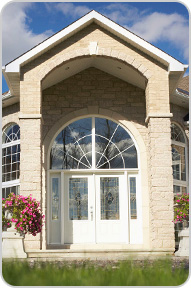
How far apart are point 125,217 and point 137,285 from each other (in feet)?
30.9

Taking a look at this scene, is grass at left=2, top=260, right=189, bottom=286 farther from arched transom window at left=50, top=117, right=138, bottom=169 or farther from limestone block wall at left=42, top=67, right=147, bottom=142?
limestone block wall at left=42, top=67, right=147, bottom=142

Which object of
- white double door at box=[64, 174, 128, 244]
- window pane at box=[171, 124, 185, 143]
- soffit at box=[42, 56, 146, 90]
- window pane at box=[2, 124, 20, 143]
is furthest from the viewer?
window pane at box=[171, 124, 185, 143]

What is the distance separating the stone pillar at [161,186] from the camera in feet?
35.6

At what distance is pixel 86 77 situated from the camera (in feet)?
44.5

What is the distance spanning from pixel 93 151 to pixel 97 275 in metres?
9.53

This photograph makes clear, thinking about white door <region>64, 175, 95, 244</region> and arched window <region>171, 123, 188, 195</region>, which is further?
arched window <region>171, 123, 188, 195</region>

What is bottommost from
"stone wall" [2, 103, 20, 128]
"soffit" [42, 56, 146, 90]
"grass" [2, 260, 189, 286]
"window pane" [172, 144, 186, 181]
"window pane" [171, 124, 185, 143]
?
"grass" [2, 260, 189, 286]

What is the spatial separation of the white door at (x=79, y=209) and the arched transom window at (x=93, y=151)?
456 millimetres

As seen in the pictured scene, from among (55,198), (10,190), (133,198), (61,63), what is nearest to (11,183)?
(10,190)

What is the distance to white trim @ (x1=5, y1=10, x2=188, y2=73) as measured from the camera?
11375mm

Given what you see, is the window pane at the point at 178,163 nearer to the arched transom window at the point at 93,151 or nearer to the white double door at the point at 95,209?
the arched transom window at the point at 93,151

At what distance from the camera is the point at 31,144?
11102 mm

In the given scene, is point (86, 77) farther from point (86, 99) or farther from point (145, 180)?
point (145, 180)

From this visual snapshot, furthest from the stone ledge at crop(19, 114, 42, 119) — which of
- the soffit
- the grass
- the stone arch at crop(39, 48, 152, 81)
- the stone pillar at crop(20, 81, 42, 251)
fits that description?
the grass
